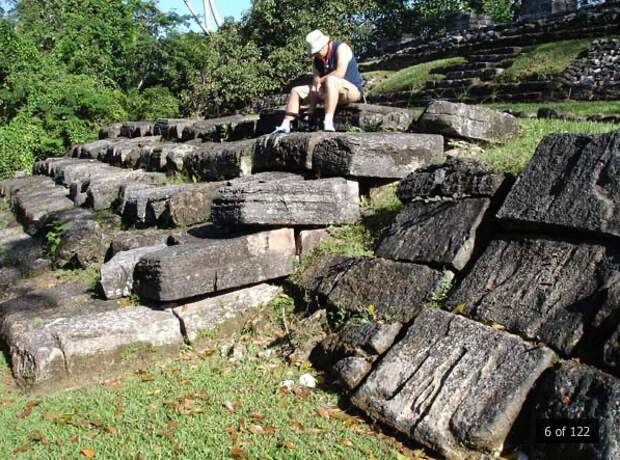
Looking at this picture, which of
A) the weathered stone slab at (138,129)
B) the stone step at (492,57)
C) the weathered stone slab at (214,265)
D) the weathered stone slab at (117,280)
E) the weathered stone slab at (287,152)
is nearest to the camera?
the weathered stone slab at (214,265)

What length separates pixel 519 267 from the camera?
155 inches

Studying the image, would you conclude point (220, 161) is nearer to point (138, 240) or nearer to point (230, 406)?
point (138, 240)

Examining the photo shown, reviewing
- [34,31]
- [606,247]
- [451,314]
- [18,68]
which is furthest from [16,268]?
[34,31]

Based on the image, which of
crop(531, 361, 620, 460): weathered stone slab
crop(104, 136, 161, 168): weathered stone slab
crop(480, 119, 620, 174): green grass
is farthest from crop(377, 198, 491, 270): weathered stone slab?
crop(104, 136, 161, 168): weathered stone slab

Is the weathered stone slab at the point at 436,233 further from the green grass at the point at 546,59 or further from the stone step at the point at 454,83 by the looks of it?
the stone step at the point at 454,83

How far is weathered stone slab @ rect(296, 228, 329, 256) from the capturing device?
5.50m

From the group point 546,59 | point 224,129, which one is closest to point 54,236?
point 224,129

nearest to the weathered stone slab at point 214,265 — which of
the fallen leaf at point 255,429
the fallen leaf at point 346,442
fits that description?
the fallen leaf at point 255,429

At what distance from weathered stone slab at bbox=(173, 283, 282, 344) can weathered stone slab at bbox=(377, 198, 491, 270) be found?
105 centimetres

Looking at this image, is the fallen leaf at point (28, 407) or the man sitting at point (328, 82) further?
the man sitting at point (328, 82)

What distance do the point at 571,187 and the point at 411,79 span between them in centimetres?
1375

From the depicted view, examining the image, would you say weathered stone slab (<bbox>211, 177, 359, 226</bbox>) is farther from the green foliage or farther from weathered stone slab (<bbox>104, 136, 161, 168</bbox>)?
the green foliage

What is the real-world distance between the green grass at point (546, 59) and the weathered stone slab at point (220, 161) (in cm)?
805

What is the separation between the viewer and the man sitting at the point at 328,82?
6.74 meters
